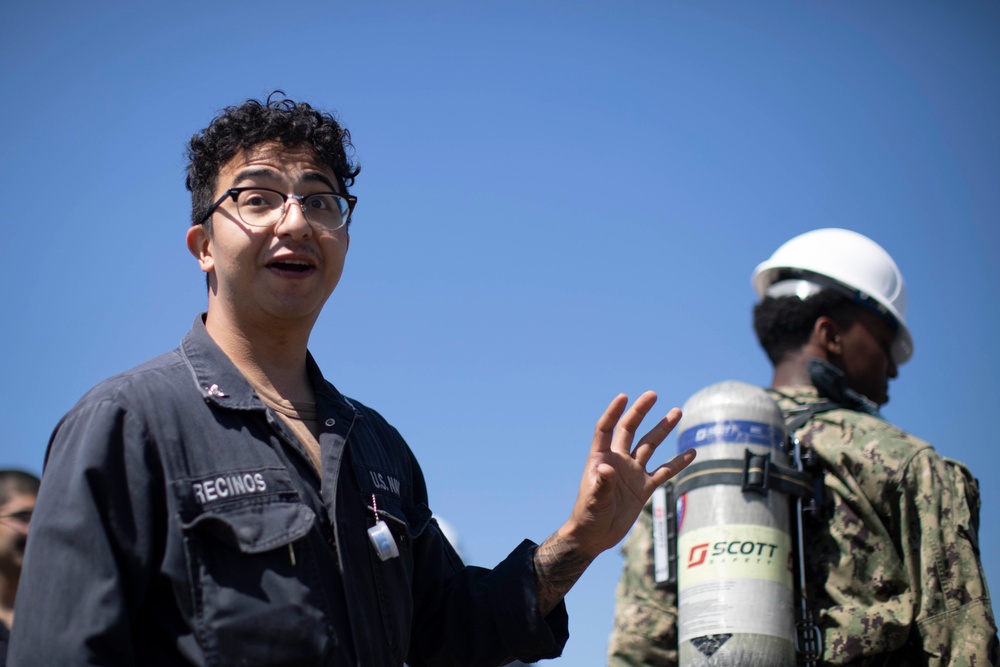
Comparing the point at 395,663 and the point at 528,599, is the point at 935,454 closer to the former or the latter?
the point at 528,599

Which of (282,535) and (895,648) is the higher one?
(895,648)

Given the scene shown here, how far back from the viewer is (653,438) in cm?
343

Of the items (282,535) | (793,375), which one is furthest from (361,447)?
(793,375)

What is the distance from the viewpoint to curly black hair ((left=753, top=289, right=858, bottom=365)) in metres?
6.28

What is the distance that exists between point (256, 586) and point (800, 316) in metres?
4.29

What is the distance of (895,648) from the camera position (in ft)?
16.6

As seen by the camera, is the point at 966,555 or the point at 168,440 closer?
the point at 168,440

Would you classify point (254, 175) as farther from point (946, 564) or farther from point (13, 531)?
point (946, 564)

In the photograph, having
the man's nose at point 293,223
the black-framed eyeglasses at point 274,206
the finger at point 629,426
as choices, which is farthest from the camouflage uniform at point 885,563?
the man's nose at point 293,223

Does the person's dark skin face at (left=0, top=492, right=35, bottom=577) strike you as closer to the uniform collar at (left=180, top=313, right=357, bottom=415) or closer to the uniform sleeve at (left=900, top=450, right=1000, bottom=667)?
the uniform collar at (left=180, top=313, right=357, bottom=415)

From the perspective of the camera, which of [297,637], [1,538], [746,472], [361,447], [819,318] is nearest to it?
[297,637]

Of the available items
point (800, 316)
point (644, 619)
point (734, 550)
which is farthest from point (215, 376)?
point (800, 316)

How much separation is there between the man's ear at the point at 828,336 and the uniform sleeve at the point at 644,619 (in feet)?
4.31

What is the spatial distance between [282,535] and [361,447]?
580 millimetres
